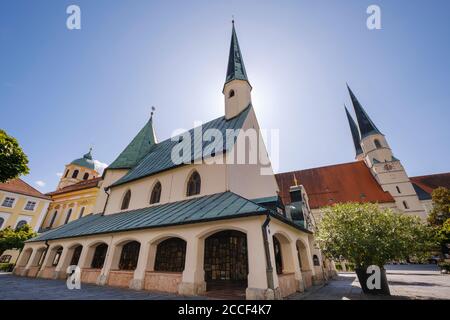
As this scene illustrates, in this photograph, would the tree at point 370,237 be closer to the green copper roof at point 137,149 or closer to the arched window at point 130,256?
the arched window at point 130,256

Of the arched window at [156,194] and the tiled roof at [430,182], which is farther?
the tiled roof at [430,182]

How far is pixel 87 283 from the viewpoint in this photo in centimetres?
1048

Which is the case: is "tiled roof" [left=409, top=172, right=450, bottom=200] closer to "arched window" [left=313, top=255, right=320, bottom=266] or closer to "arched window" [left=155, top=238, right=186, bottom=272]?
"arched window" [left=313, top=255, right=320, bottom=266]

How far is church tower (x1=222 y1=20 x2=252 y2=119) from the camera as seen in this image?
16.6 metres

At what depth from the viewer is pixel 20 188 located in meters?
28.2

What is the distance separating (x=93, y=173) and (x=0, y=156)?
3819 centimetres

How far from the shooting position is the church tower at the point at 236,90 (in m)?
16.6

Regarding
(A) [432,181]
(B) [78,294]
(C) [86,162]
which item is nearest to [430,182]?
(A) [432,181]

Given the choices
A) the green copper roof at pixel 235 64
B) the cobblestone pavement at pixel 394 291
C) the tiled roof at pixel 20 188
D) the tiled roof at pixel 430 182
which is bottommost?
the cobblestone pavement at pixel 394 291

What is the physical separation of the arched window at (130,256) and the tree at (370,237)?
10.2m

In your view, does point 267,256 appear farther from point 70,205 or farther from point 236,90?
point 70,205

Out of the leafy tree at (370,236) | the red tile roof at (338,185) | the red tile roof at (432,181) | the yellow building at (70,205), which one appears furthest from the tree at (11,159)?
the red tile roof at (432,181)

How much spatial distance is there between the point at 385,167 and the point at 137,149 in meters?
41.6
